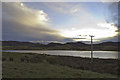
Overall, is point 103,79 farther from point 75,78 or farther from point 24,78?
point 24,78

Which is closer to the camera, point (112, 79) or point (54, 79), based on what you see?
point (54, 79)

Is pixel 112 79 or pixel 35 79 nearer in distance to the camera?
pixel 35 79

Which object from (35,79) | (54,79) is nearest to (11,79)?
(35,79)

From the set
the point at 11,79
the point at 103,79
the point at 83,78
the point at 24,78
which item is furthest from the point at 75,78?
the point at 11,79

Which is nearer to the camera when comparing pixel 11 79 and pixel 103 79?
pixel 11 79

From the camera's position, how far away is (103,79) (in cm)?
1463

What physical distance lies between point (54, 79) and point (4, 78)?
15.9 feet

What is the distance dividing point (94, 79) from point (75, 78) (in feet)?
6.56

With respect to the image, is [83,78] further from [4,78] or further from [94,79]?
[4,78]

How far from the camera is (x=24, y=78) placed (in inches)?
545

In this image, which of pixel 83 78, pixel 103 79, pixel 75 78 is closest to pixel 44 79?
pixel 75 78

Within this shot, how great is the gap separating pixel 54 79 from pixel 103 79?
516 cm

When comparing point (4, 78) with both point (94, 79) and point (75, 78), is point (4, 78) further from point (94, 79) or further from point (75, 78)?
point (94, 79)

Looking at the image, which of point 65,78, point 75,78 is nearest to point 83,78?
point 75,78
